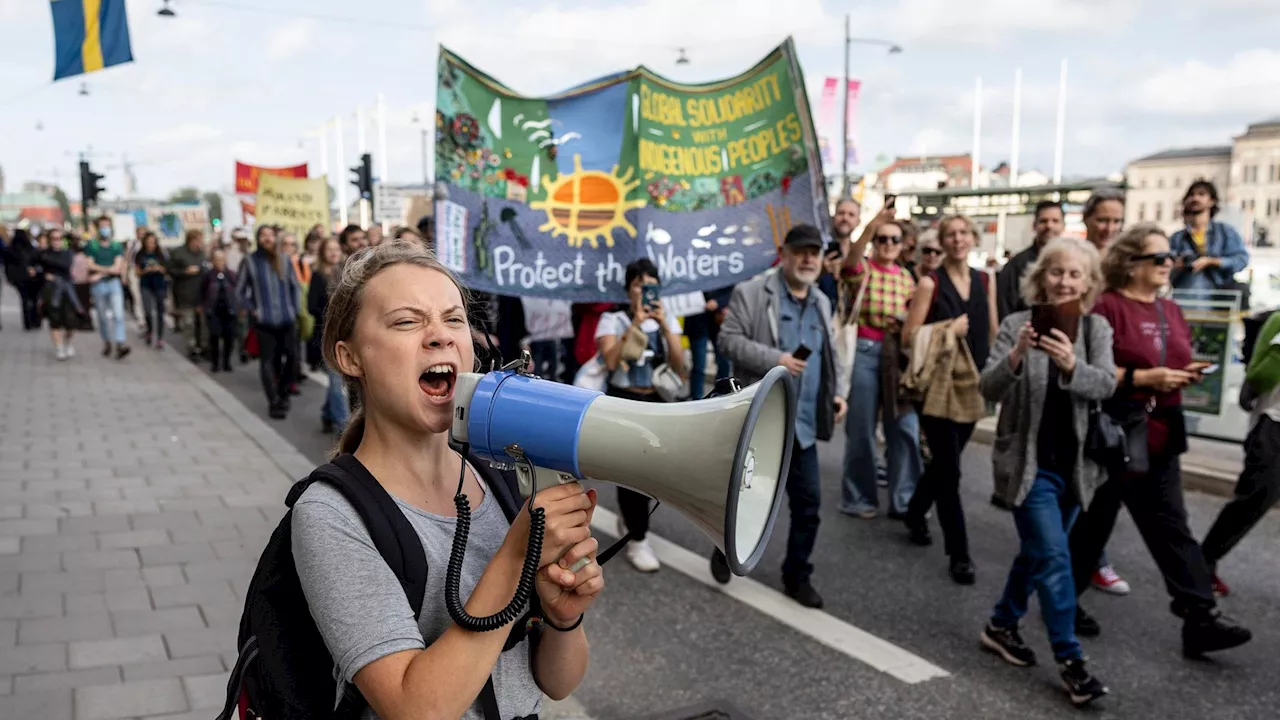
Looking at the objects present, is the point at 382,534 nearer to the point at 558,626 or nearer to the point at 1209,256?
the point at 558,626

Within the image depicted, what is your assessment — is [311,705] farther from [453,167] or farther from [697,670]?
[453,167]

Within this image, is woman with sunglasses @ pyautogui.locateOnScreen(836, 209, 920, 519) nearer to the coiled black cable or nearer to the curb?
the curb

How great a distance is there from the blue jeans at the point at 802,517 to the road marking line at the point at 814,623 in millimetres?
156

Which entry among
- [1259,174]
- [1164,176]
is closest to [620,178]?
[1259,174]

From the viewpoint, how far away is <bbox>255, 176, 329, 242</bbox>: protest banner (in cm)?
1379

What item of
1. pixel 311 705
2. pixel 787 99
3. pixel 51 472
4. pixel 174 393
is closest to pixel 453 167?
pixel 787 99

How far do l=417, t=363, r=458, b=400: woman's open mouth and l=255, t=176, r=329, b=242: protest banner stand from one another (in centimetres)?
1311

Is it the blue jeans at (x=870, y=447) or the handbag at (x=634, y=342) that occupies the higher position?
the handbag at (x=634, y=342)

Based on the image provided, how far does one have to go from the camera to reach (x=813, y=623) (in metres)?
4.19

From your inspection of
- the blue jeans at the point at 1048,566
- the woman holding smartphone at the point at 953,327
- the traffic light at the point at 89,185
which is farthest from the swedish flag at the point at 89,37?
the traffic light at the point at 89,185

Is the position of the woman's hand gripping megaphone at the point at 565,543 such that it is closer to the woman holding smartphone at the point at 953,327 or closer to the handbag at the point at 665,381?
the handbag at the point at 665,381

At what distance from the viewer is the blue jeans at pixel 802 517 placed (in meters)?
4.41

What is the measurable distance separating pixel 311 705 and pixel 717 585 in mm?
3404

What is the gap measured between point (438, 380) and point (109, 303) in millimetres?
13308
